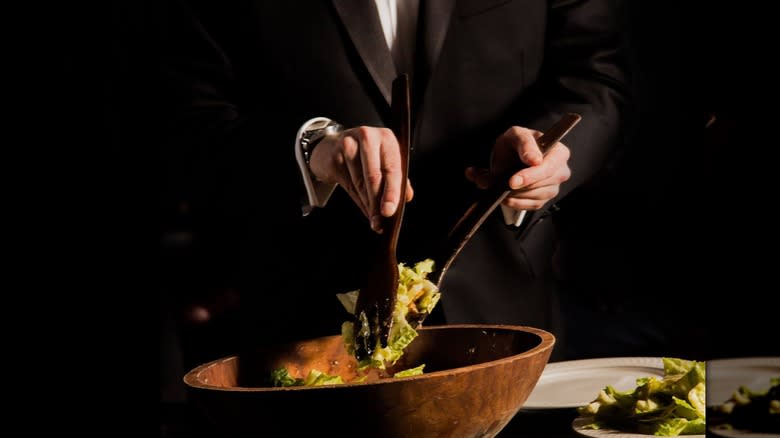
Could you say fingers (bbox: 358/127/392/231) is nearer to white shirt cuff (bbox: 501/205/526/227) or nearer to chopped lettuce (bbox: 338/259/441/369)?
chopped lettuce (bbox: 338/259/441/369)

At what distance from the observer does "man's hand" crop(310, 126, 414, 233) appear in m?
1.16

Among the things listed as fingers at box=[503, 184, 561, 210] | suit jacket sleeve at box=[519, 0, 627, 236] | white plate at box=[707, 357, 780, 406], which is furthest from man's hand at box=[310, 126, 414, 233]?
suit jacket sleeve at box=[519, 0, 627, 236]

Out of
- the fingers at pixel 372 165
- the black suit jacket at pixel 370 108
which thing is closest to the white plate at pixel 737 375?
the fingers at pixel 372 165

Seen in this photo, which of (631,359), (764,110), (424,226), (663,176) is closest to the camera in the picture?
(764,110)

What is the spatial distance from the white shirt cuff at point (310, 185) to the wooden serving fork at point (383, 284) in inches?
23.6

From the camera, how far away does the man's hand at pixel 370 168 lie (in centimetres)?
116

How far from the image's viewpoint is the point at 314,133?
65.8 inches

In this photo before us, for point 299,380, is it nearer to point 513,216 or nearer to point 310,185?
point 310,185

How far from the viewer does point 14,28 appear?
411 cm

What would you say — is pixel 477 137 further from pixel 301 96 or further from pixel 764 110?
pixel 764 110

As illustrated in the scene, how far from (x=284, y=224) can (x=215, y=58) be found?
429mm

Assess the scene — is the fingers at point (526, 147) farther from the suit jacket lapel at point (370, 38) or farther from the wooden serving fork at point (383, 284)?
the suit jacket lapel at point (370, 38)

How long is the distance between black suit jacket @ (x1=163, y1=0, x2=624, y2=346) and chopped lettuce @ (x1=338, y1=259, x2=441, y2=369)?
0.66m

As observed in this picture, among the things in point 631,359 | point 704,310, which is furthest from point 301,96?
point 704,310
